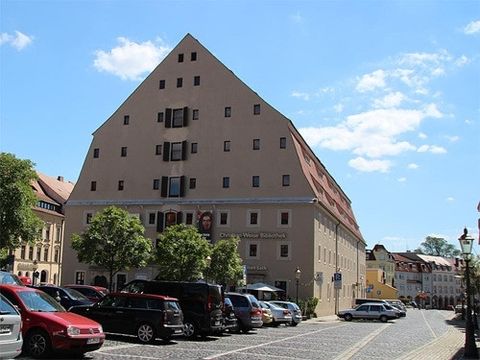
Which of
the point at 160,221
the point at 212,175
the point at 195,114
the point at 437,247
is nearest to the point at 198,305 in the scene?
the point at 212,175

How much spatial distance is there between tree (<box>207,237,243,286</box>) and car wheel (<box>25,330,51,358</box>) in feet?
103

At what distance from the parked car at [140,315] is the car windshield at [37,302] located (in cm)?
486

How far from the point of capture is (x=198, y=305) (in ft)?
76.6

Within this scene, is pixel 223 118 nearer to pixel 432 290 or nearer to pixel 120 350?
pixel 120 350

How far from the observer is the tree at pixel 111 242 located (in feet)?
133

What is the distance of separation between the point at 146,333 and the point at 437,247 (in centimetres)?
16636

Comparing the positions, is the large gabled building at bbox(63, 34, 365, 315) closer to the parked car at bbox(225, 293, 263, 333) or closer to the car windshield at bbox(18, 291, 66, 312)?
the parked car at bbox(225, 293, 263, 333)

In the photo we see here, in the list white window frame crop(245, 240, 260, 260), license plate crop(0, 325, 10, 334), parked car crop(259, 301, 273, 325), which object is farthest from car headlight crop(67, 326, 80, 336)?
white window frame crop(245, 240, 260, 260)

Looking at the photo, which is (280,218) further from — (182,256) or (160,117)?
(160,117)

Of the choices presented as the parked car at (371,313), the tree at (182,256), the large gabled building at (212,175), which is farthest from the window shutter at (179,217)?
the parked car at (371,313)

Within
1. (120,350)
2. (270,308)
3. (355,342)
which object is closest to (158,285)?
(120,350)

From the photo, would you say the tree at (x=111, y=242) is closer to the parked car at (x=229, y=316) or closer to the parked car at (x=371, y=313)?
the parked car at (x=229, y=316)

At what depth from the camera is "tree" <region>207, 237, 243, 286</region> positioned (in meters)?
46.5

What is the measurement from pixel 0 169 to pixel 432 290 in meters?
135
